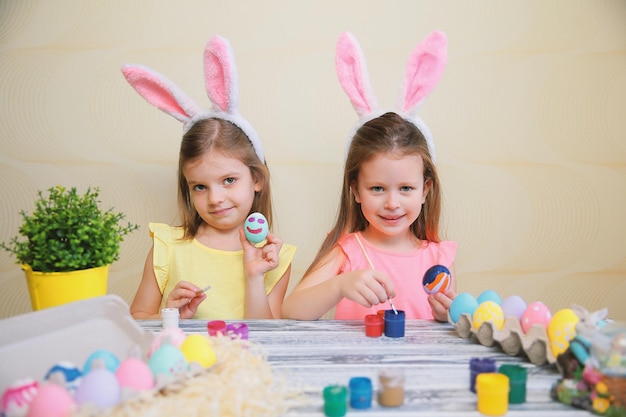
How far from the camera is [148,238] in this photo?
1990mm

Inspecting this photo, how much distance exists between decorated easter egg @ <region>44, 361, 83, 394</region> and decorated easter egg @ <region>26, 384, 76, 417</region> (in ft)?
0.12

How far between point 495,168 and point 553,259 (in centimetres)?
37

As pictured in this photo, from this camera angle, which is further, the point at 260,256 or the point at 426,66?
the point at 260,256

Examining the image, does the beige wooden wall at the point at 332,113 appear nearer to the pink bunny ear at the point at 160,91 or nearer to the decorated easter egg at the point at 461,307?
the pink bunny ear at the point at 160,91

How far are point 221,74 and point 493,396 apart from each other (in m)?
1.12

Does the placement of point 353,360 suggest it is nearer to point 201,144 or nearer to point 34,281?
point 34,281

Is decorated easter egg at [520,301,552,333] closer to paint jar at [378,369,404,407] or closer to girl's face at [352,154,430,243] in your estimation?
paint jar at [378,369,404,407]

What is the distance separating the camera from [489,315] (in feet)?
3.52

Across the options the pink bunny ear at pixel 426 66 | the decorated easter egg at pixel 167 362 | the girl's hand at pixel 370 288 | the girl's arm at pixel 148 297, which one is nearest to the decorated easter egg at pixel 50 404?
the decorated easter egg at pixel 167 362

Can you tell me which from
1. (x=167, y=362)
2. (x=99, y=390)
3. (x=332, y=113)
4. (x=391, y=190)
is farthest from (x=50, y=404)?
(x=332, y=113)

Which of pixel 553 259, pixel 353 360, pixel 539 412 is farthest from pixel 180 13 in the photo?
pixel 539 412

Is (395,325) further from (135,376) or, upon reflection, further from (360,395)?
(135,376)

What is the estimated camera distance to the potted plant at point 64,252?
41.4 inches

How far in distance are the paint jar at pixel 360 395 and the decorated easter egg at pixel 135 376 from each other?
27cm
